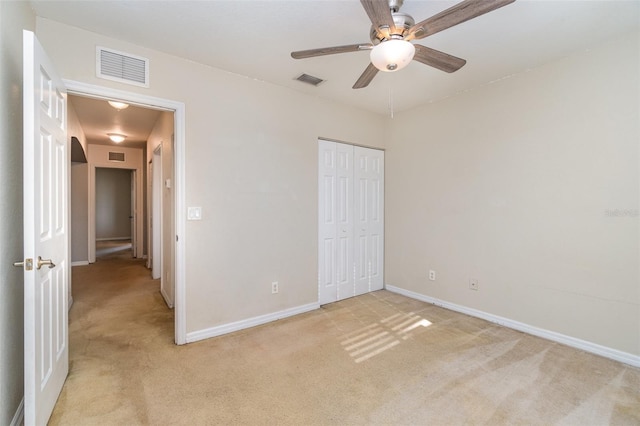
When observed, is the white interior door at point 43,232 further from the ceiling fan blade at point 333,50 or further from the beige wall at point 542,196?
the beige wall at point 542,196

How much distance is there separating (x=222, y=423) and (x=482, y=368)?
1860 mm

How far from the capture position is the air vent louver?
291 cm

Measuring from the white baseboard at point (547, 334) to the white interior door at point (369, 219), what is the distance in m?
0.71

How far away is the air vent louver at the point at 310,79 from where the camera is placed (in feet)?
9.56

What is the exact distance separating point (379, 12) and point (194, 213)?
83.6 inches

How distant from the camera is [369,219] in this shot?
4.09 m

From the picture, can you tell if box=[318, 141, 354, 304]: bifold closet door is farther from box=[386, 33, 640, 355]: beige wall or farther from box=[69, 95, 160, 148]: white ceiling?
box=[69, 95, 160, 148]: white ceiling

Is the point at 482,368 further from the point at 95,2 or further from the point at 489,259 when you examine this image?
the point at 95,2

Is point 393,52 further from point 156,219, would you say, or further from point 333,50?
point 156,219

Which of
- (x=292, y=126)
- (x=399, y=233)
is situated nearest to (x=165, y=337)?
(x=292, y=126)

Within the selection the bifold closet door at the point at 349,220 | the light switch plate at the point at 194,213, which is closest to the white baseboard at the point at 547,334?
the bifold closet door at the point at 349,220

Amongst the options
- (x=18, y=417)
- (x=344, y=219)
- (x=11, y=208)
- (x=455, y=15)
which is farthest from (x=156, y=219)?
(x=455, y=15)

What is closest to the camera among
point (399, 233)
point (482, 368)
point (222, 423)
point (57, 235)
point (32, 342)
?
point (32, 342)

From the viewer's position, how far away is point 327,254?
3664mm
